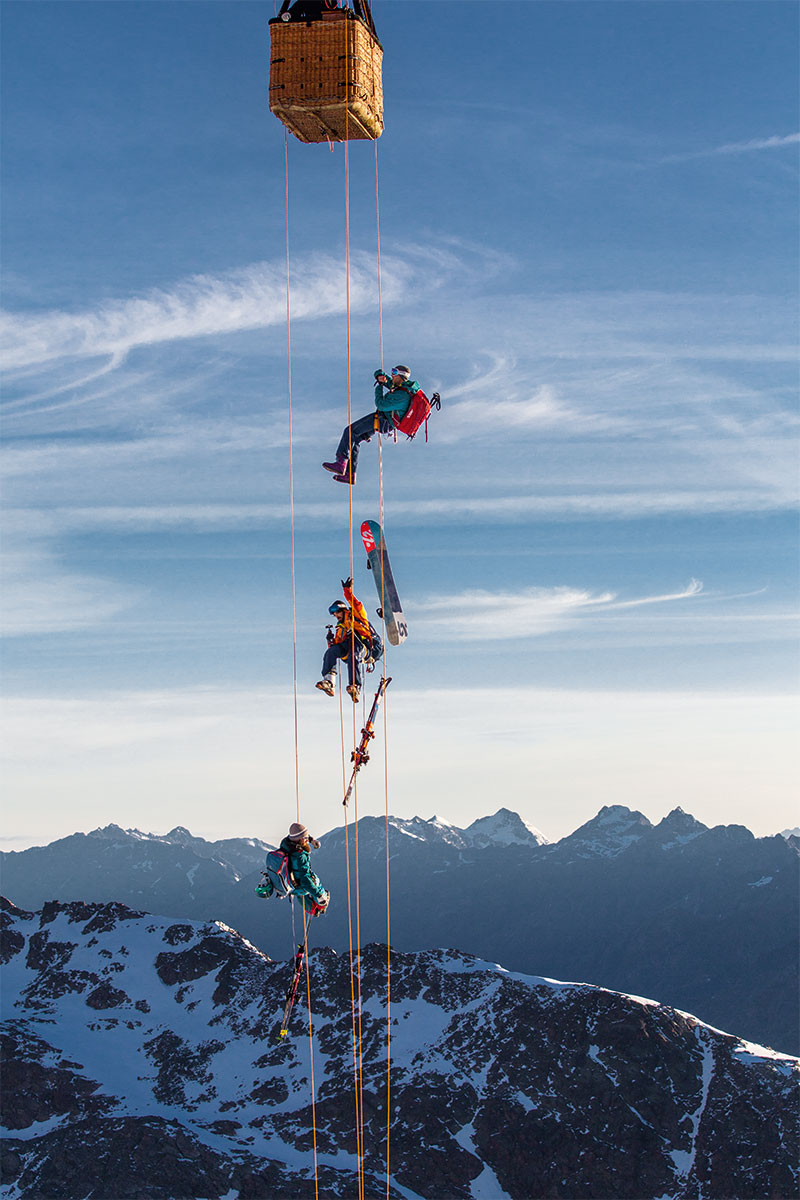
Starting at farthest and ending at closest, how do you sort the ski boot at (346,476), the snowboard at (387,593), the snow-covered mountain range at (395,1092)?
the snow-covered mountain range at (395,1092), the snowboard at (387,593), the ski boot at (346,476)

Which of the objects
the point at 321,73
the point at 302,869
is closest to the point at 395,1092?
the point at 302,869

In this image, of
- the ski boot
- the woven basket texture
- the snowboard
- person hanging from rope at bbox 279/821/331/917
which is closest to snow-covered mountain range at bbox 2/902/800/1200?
person hanging from rope at bbox 279/821/331/917

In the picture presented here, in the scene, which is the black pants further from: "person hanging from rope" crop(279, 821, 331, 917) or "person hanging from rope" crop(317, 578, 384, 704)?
"person hanging from rope" crop(279, 821, 331, 917)

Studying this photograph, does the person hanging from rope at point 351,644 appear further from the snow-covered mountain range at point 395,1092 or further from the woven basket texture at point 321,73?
the snow-covered mountain range at point 395,1092

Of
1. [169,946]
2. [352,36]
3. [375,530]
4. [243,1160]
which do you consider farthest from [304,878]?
[169,946]

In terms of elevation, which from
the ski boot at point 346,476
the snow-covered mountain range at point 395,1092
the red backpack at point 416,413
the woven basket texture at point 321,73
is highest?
the woven basket texture at point 321,73

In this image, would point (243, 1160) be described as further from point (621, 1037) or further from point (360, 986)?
point (621, 1037)

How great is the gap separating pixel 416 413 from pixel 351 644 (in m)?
7.11

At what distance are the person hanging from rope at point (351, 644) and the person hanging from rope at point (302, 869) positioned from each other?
4269 mm

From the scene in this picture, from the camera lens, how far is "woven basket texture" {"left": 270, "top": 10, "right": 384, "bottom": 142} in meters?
30.9

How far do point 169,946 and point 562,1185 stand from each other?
86.0 meters

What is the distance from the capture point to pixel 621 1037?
158875 mm

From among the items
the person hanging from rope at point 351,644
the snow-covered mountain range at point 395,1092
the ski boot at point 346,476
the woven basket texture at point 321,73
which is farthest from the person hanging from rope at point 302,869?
the snow-covered mountain range at point 395,1092

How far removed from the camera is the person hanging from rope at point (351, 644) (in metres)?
34.3
